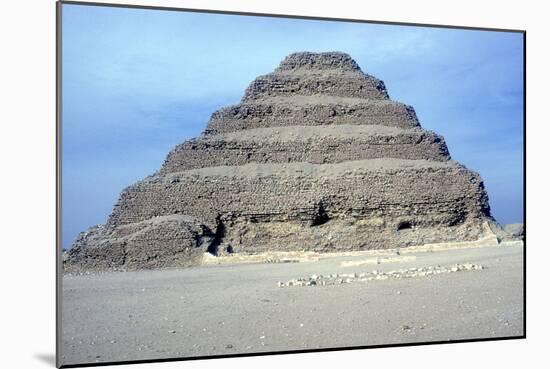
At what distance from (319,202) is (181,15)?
6.80 m

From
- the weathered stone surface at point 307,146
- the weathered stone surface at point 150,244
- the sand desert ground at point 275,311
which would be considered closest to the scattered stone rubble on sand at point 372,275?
the sand desert ground at point 275,311

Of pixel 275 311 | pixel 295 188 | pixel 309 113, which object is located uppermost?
pixel 309 113

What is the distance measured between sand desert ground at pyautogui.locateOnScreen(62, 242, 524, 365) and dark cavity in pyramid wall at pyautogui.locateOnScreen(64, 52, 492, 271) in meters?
2.65

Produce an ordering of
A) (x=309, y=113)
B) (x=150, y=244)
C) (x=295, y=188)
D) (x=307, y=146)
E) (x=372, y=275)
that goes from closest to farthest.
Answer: (x=372, y=275), (x=150, y=244), (x=295, y=188), (x=307, y=146), (x=309, y=113)

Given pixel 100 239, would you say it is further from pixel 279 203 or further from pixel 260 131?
pixel 260 131

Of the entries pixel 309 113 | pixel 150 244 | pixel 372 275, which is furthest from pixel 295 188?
pixel 372 275

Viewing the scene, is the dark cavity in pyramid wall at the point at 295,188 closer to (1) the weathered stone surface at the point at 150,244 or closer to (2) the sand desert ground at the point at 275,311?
(1) the weathered stone surface at the point at 150,244

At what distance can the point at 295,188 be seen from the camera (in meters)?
15.7

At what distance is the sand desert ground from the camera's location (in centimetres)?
834

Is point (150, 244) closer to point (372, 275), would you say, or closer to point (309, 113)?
point (372, 275)

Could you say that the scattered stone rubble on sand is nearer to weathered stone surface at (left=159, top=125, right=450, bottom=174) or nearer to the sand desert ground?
the sand desert ground

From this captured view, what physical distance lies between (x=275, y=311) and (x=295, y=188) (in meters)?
6.57

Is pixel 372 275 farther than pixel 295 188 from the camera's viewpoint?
No

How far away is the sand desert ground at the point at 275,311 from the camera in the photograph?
834 cm
